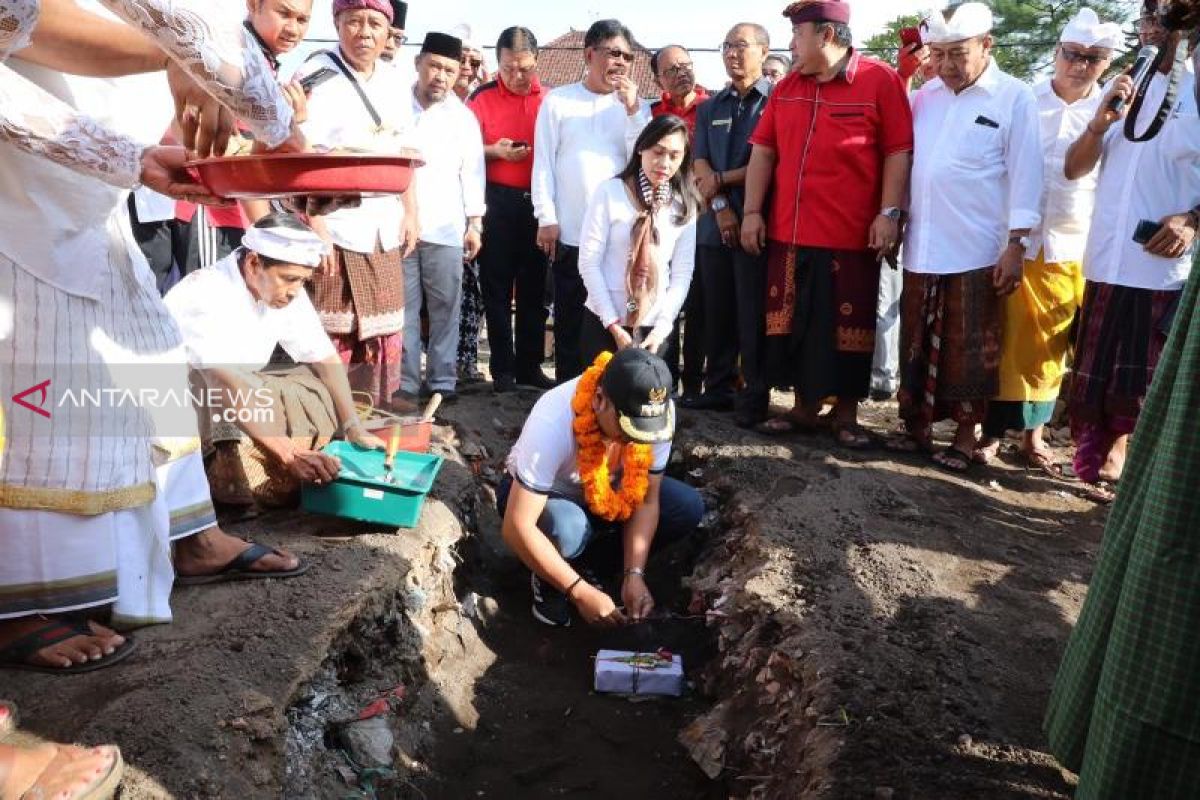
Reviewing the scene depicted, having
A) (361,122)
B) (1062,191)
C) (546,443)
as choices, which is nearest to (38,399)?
(546,443)

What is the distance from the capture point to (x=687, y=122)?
19.4 feet

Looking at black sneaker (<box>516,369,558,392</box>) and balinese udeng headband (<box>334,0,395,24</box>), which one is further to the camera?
black sneaker (<box>516,369,558,392</box>)

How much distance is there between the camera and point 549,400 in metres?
3.70

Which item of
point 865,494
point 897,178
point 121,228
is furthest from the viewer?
point 897,178

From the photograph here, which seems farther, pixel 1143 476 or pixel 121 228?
pixel 121 228

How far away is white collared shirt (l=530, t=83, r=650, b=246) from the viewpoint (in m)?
5.57

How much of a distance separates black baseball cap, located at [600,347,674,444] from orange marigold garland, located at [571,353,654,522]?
18 centimetres

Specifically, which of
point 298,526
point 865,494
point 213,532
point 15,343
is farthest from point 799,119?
point 15,343

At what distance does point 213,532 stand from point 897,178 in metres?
3.58

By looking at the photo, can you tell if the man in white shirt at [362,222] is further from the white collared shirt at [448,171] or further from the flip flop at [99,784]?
the flip flop at [99,784]

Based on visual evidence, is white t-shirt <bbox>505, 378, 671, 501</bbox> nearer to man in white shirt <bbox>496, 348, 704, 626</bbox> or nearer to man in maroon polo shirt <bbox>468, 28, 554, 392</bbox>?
man in white shirt <bbox>496, 348, 704, 626</bbox>

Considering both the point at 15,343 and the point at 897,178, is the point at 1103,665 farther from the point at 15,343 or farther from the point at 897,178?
the point at 897,178

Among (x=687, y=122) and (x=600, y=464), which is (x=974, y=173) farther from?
(x=600, y=464)

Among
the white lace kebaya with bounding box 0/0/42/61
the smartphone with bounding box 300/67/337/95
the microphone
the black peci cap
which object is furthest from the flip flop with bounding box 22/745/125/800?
the microphone
